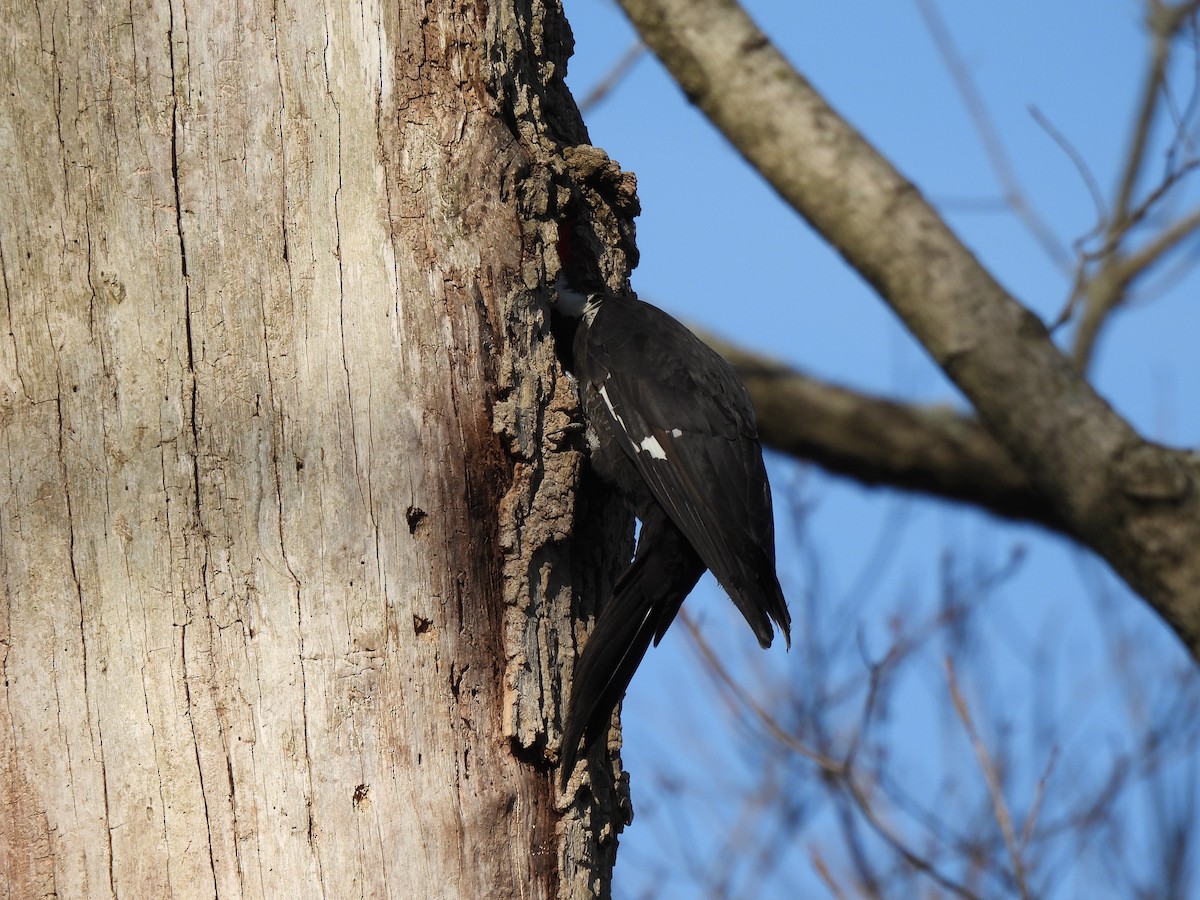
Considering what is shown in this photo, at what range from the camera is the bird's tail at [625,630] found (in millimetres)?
2246

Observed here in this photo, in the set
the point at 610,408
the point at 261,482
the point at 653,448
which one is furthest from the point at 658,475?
the point at 261,482

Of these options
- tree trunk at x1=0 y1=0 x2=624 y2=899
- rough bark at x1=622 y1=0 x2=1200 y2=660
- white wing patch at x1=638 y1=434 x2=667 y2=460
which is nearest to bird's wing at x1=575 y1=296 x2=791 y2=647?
white wing patch at x1=638 y1=434 x2=667 y2=460

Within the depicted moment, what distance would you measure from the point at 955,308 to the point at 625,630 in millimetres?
1176

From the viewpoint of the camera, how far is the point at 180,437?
2.07 metres

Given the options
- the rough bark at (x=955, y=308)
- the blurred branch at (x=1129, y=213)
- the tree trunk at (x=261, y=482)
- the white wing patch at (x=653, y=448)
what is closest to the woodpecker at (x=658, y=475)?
the white wing patch at (x=653, y=448)

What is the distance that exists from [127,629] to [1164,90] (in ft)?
12.4

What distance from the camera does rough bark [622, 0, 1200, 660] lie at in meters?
2.65

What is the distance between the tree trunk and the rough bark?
3.55ft

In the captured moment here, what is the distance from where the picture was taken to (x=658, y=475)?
8.54 ft

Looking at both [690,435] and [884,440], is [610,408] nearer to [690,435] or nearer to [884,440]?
[690,435]

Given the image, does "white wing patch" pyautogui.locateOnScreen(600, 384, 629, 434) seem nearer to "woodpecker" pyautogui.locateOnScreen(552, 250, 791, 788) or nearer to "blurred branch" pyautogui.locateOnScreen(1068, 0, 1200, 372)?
"woodpecker" pyautogui.locateOnScreen(552, 250, 791, 788)

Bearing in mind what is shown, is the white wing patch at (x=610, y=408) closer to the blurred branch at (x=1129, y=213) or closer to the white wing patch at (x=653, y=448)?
the white wing patch at (x=653, y=448)

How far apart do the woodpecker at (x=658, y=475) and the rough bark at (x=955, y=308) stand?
49 centimetres

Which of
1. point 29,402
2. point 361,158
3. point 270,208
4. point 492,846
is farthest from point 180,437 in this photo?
point 492,846
